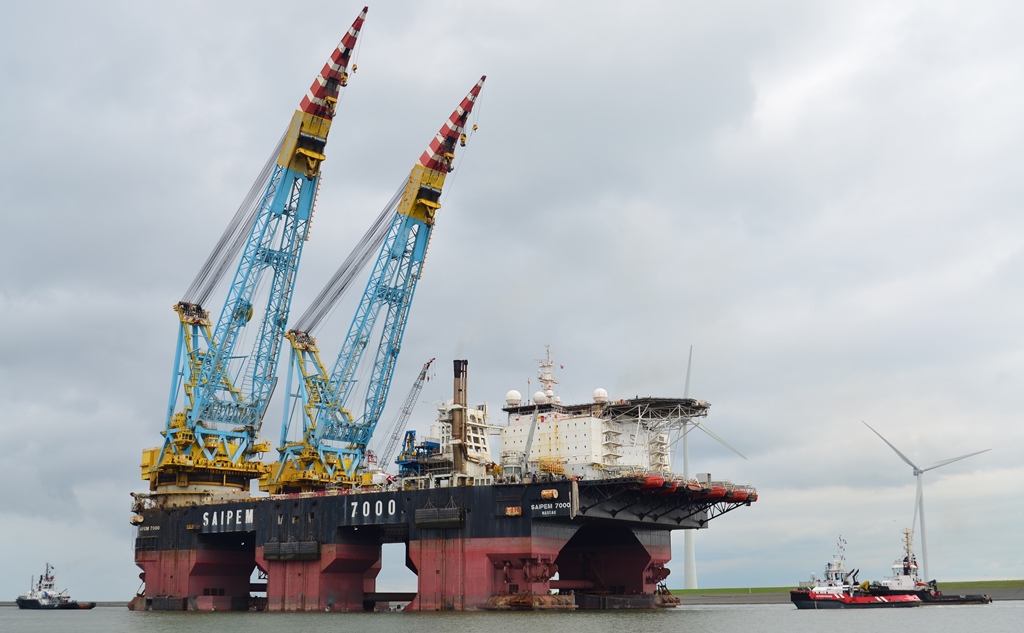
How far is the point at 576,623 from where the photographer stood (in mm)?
45312

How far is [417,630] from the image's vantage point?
42.6 meters

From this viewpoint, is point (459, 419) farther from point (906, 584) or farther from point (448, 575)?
point (906, 584)

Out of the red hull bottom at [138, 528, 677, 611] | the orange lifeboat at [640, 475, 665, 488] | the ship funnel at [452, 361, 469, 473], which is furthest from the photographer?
the ship funnel at [452, 361, 469, 473]

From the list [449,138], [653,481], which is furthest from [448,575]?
[449,138]

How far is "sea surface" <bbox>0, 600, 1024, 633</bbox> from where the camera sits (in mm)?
43781

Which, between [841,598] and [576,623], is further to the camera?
[841,598]

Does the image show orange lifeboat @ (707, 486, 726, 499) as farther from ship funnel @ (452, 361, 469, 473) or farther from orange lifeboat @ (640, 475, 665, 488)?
ship funnel @ (452, 361, 469, 473)

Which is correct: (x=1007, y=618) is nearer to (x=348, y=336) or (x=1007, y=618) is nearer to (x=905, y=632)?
(x=905, y=632)

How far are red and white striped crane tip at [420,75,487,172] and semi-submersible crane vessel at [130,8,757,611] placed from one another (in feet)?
0.33

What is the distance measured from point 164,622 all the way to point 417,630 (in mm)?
20251

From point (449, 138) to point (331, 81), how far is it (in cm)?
915

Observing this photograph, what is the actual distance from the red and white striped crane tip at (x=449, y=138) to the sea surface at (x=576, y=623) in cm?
3282

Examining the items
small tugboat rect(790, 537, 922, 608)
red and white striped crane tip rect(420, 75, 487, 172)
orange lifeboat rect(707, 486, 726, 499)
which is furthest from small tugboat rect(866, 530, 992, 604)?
red and white striped crane tip rect(420, 75, 487, 172)

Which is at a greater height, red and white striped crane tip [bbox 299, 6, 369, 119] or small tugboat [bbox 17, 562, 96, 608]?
red and white striped crane tip [bbox 299, 6, 369, 119]
